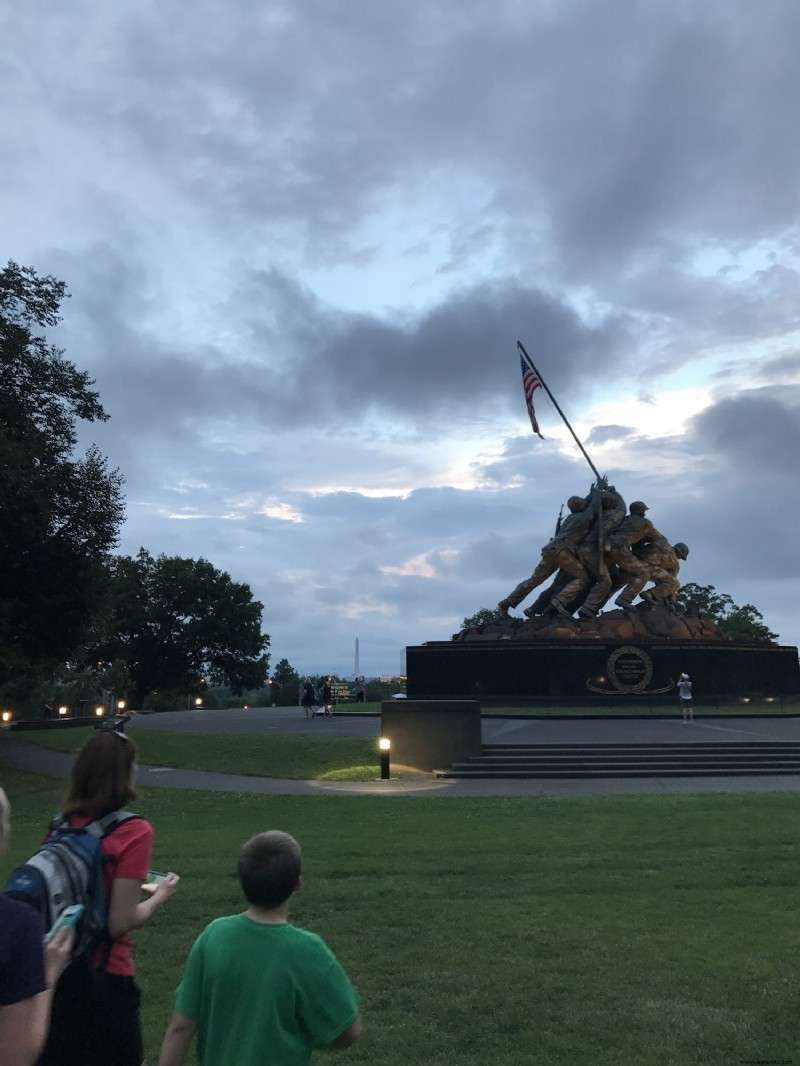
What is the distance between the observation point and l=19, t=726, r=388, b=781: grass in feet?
64.7

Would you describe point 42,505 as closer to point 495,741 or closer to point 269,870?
point 495,741

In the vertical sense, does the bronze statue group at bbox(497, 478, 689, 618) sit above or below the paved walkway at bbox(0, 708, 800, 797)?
above

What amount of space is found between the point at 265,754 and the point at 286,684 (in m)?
63.5

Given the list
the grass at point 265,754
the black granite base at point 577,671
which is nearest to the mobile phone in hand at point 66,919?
the grass at point 265,754

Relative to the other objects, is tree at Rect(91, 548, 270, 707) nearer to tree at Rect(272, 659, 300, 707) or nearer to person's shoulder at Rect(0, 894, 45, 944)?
tree at Rect(272, 659, 300, 707)

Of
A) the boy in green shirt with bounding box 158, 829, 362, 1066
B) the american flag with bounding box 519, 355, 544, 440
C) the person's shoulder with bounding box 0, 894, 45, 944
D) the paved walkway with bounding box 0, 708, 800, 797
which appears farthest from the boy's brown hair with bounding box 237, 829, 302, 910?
the american flag with bounding box 519, 355, 544, 440

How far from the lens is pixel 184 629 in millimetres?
66125

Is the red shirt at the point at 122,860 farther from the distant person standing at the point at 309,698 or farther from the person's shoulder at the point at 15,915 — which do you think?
the distant person standing at the point at 309,698

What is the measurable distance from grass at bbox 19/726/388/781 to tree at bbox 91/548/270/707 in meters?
40.0

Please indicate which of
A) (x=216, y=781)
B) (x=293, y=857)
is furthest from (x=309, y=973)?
(x=216, y=781)

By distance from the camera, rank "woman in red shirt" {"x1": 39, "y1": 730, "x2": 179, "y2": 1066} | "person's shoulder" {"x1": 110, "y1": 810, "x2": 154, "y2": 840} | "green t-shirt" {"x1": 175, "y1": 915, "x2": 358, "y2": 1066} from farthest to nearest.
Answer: "person's shoulder" {"x1": 110, "y1": 810, "x2": 154, "y2": 840} < "woman in red shirt" {"x1": 39, "y1": 730, "x2": 179, "y2": 1066} < "green t-shirt" {"x1": 175, "y1": 915, "x2": 358, "y2": 1066}

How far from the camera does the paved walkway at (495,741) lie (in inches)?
669

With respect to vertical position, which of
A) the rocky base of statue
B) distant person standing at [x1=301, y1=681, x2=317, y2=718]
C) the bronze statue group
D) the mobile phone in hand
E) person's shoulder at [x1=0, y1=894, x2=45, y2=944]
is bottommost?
the mobile phone in hand

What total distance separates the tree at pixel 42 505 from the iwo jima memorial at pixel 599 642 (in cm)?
1448
